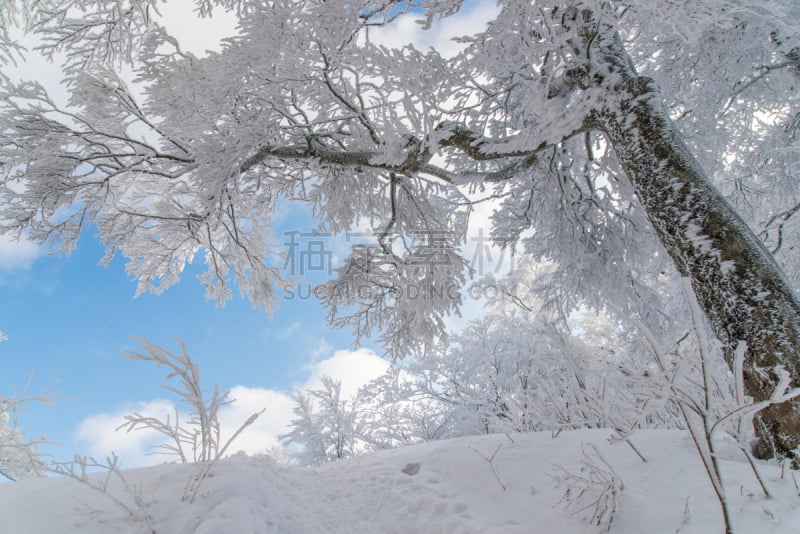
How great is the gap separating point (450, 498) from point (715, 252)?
2.58 metres

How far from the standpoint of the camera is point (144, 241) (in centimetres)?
639

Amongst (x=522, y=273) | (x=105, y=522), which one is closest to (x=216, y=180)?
(x=105, y=522)

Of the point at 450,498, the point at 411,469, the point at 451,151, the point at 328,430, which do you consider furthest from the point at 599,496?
the point at 328,430

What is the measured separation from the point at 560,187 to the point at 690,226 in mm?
2426

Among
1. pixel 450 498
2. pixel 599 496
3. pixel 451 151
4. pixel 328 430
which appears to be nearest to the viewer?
pixel 599 496

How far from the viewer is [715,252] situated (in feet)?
8.78

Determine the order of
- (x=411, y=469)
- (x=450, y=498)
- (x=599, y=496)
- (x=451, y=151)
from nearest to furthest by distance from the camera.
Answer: (x=599, y=496)
(x=450, y=498)
(x=411, y=469)
(x=451, y=151)

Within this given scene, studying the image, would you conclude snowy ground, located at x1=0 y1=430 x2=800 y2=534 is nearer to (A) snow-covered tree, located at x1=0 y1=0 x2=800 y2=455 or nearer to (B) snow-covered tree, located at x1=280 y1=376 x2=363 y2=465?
(A) snow-covered tree, located at x1=0 y1=0 x2=800 y2=455

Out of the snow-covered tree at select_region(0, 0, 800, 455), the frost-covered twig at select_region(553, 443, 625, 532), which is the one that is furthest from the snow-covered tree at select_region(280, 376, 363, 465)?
the frost-covered twig at select_region(553, 443, 625, 532)

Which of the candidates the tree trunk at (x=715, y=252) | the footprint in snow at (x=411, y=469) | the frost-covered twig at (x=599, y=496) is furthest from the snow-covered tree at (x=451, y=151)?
the footprint in snow at (x=411, y=469)

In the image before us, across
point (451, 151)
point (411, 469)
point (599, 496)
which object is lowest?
point (599, 496)

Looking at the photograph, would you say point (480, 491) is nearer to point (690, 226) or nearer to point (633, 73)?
point (690, 226)

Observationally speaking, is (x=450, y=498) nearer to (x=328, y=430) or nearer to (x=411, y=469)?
(x=411, y=469)

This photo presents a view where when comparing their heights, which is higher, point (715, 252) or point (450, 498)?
point (715, 252)
